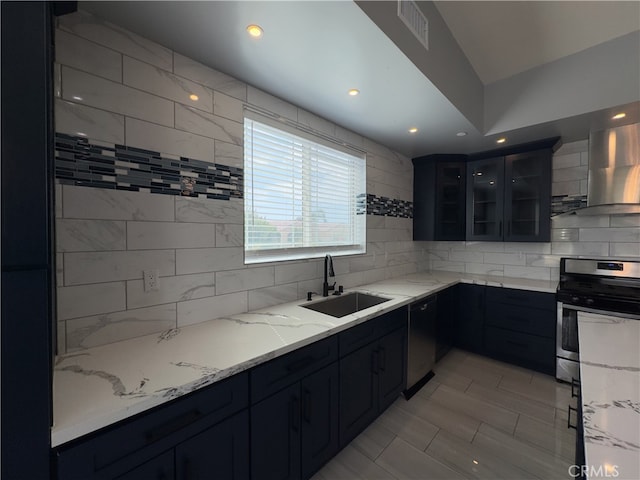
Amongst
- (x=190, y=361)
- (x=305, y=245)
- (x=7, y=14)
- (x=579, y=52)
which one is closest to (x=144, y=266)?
(x=190, y=361)

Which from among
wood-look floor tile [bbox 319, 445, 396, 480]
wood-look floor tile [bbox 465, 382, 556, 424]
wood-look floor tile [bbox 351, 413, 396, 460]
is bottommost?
wood-look floor tile [bbox 319, 445, 396, 480]

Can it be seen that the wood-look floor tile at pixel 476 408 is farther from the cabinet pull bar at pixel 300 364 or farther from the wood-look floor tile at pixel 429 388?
the cabinet pull bar at pixel 300 364

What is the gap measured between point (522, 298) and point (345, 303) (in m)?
1.82

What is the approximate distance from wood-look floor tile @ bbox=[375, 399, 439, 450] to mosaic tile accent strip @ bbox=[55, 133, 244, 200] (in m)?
1.91

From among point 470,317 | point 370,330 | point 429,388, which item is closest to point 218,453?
point 370,330

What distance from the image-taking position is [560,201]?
2795 millimetres

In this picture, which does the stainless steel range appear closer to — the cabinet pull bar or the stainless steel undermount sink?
the stainless steel undermount sink

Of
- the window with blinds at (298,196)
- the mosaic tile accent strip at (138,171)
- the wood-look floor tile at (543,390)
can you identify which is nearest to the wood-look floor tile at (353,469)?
the window with blinds at (298,196)

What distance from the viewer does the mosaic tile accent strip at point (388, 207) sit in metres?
2.73

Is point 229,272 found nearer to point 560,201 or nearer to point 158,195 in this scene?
point 158,195

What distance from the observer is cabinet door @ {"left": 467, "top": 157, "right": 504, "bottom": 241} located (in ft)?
9.70

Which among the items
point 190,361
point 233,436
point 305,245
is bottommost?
point 233,436

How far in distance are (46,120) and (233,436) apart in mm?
1192

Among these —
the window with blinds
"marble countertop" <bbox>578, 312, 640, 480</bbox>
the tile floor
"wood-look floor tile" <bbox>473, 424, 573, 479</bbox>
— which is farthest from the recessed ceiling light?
"wood-look floor tile" <bbox>473, 424, 573, 479</bbox>
